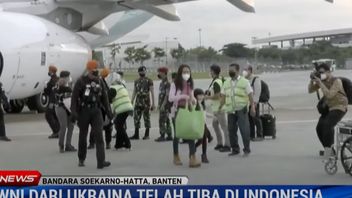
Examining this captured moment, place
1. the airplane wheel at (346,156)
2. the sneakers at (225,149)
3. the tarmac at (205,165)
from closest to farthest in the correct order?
the airplane wheel at (346,156) → the tarmac at (205,165) → the sneakers at (225,149)

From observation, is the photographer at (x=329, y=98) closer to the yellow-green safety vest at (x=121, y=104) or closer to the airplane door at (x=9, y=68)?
the yellow-green safety vest at (x=121, y=104)

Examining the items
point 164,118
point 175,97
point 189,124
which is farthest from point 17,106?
point 189,124

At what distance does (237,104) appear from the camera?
1015 centimetres

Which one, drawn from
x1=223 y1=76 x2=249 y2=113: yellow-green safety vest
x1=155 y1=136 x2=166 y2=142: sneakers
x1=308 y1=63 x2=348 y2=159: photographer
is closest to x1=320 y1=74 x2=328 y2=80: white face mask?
x1=308 y1=63 x2=348 y2=159: photographer

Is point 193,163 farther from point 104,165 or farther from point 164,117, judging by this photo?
point 164,117

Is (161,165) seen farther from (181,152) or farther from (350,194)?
(350,194)

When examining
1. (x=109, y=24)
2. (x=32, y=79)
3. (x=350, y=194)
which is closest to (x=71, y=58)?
(x=32, y=79)

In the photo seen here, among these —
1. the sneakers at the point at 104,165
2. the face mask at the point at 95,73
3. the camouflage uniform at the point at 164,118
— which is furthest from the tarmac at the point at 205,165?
the face mask at the point at 95,73

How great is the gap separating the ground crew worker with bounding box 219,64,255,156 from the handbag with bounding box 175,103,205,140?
1.19m

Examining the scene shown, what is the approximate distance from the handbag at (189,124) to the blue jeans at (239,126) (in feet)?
3.90

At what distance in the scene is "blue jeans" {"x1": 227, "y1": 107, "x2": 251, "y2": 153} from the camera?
1012 cm

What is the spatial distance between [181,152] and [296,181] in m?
3.26

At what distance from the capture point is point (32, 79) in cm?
1662

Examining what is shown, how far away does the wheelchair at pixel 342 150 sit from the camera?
7.88m
